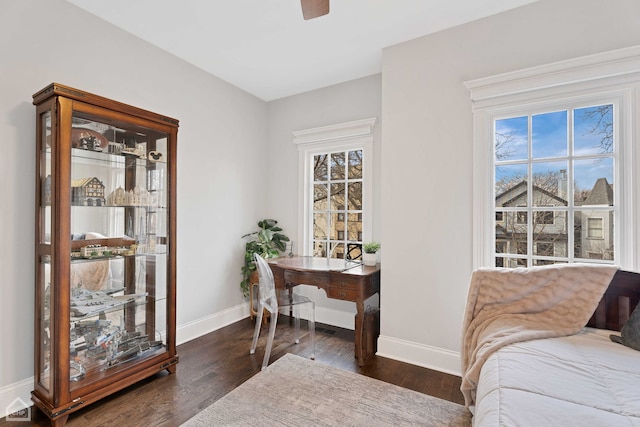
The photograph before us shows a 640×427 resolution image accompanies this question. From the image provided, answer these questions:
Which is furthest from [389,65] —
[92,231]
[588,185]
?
[92,231]

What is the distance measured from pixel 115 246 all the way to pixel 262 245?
1.59m

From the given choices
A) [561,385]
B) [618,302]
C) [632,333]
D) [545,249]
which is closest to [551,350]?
[561,385]

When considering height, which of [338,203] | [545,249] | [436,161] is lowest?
[545,249]

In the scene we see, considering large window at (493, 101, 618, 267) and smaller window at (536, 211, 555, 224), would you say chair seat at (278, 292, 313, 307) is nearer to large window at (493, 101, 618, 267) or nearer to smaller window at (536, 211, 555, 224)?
large window at (493, 101, 618, 267)

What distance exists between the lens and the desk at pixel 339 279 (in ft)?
8.55

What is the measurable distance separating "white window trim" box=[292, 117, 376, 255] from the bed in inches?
63.7

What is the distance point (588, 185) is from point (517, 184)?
41cm

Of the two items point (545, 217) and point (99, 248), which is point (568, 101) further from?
point (99, 248)

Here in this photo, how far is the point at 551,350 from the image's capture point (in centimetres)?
142

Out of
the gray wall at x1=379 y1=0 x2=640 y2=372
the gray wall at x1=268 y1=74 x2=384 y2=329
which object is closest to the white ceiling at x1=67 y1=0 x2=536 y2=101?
the gray wall at x1=379 y1=0 x2=640 y2=372

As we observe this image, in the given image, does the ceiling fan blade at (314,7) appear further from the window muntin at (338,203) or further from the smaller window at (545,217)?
the smaller window at (545,217)

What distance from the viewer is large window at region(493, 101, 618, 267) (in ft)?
6.74

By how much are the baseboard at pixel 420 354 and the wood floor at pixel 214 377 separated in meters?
0.06

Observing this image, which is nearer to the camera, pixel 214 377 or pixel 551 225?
pixel 551 225
